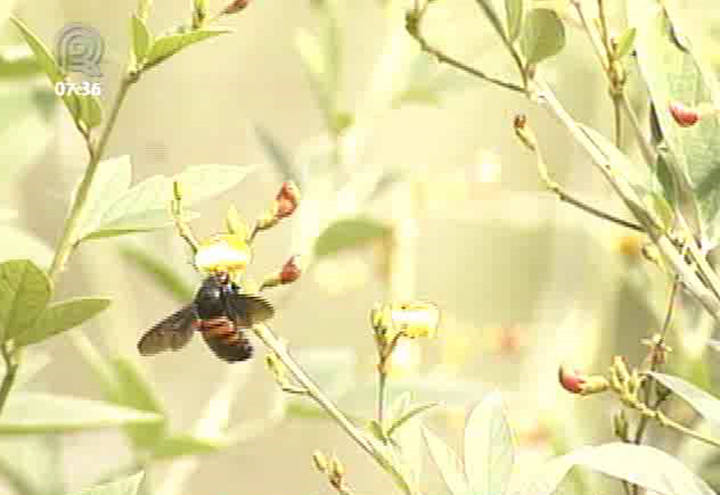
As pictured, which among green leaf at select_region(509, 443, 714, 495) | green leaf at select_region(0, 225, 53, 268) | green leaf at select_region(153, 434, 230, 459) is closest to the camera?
green leaf at select_region(509, 443, 714, 495)

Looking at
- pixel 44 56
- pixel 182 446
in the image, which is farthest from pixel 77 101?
pixel 182 446

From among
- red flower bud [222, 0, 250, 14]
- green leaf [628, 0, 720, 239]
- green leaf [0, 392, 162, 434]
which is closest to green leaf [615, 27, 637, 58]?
green leaf [628, 0, 720, 239]

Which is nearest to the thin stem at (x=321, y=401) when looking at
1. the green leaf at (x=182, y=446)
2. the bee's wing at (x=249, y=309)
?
the bee's wing at (x=249, y=309)

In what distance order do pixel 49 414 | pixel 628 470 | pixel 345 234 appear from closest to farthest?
pixel 628 470 < pixel 49 414 < pixel 345 234

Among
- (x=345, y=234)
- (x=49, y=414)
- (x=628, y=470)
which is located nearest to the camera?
(x=628, y=470)

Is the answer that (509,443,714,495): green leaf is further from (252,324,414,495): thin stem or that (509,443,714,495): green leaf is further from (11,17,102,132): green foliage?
(11,17,102,132): green foliage

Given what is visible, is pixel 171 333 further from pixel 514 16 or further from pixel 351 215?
pixel 351 215
